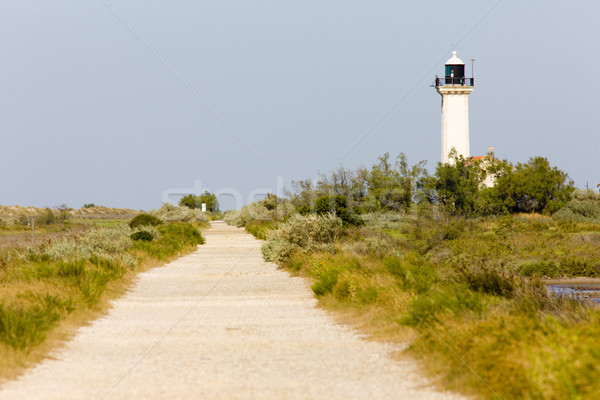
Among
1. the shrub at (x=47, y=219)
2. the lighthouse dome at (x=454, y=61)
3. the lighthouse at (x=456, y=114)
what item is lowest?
the shrub at (x=47, y=219)

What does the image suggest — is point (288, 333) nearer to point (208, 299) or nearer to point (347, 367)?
point (347, 367)

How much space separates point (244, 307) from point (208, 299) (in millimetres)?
1767

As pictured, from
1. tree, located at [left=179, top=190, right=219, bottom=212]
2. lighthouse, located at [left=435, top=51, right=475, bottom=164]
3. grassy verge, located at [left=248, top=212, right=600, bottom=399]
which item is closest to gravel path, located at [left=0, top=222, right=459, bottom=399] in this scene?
grassy verge, located at [left=248, top=212, right=600, bottom=399]

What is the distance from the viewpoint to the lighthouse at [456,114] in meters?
64.1

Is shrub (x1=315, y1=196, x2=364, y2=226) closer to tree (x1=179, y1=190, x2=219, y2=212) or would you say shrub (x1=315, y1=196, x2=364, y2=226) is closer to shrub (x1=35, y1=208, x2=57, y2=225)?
shrub (x1=35, y1=208, x2=57, y2=225)

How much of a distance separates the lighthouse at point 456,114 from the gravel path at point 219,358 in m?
49.3

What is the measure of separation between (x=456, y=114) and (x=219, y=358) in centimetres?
5698

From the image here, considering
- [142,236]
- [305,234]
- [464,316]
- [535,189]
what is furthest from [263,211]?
[464,316]

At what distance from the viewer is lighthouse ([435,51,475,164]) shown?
210ft

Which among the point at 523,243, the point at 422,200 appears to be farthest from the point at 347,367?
the point at 422,200

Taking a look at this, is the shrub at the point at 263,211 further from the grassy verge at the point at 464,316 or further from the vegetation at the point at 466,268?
the grassy verge at the point at 464,316

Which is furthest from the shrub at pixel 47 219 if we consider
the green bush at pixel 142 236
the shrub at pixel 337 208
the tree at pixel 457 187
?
the shrub at pixel 337 208

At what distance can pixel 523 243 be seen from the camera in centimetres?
4006

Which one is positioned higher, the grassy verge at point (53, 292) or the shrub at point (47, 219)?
the shrub at point (47, 219)
